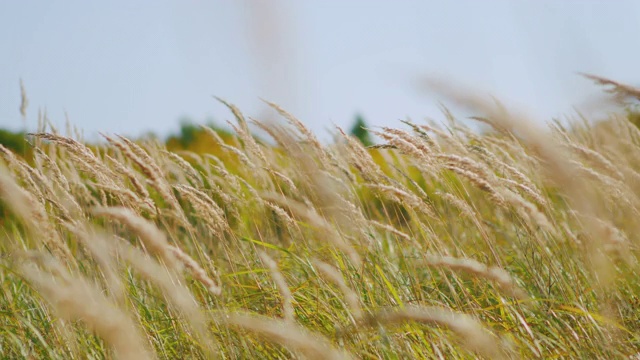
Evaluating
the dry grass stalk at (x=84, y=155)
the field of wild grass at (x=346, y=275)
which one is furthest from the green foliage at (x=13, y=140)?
the dry grass stalk at (x=84, y=155)

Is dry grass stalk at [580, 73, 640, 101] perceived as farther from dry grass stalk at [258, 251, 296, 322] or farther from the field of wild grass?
dry grass stalk at [258, 251, 296, 322]

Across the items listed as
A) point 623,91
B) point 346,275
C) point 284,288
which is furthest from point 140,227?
point 623,91

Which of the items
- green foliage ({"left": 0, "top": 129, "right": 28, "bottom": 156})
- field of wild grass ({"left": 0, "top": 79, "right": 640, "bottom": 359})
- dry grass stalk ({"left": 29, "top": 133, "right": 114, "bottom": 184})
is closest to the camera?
field of wild grass ({"left": 0, "top": 79, "right": 640, "bottom": 359})

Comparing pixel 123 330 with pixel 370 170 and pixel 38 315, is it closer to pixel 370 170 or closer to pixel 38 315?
pixel 370 170

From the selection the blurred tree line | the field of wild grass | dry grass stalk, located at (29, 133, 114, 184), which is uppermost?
dry grass stalk, located at (29, 133, 114, 184)

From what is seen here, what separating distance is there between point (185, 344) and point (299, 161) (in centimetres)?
83

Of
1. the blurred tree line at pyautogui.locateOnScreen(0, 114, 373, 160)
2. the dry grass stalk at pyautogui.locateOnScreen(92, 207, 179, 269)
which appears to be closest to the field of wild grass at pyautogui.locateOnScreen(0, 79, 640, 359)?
the dry grass stalk at pyautogui.locateOnScreen(92, 207, 179, 269)

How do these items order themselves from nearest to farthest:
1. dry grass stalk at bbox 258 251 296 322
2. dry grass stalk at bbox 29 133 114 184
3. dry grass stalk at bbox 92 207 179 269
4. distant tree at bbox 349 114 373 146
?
dry grass stalk at bbox 92 207 179 269 → dry grass stalk at bbox 258 251 296 322 → dry grass stalk at bbox 29 133 114 184 → distant tree at bbox 349 114 373 146

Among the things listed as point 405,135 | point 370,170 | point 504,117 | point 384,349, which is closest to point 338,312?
point 384,349

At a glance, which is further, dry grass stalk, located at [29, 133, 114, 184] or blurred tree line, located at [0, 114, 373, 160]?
blurred tree line, located at [0, 114, 373, 160]

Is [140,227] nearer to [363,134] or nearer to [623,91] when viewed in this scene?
[623,91]

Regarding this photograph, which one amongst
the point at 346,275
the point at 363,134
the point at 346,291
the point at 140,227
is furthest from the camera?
the point at 363,134

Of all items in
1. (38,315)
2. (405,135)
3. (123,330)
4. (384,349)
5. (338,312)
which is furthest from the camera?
(38,315)

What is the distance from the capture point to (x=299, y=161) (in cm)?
233
